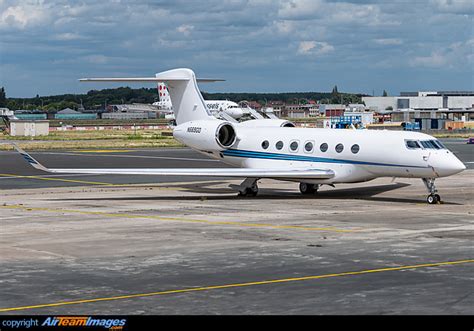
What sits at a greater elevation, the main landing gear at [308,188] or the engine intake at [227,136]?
the engine intake at [227,136]

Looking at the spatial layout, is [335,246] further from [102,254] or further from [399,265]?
[102,254]

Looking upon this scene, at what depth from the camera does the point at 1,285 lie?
53.1 ft

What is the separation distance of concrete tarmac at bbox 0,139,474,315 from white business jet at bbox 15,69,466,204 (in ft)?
3.41

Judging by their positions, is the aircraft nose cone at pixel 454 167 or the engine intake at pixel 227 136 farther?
the engine intake at pixel 227 136

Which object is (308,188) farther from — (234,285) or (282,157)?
(234,285)

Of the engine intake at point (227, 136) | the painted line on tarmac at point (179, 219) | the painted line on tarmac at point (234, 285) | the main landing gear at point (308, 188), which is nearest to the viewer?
the painted line on tarmac at point (234, 285)

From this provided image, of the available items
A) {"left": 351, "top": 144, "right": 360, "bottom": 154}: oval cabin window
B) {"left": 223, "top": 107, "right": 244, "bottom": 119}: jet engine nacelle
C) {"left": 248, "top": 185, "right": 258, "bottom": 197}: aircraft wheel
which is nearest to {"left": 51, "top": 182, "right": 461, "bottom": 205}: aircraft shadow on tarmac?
{"left": 248, "top": 185, "right": 258, "bottom": 197}: aircraft wheel

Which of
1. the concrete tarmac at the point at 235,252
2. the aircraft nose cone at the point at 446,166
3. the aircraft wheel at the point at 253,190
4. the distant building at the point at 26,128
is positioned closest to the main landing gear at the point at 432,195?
the concrete tarmac at the point at 235,252

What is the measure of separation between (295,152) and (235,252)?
15.1 m

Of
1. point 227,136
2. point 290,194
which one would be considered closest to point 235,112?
point 227,136

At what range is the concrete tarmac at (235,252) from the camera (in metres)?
14.6

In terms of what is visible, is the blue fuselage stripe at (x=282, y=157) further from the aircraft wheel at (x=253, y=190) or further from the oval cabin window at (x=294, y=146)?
the aircraft wheel at (x=253, y=190)
